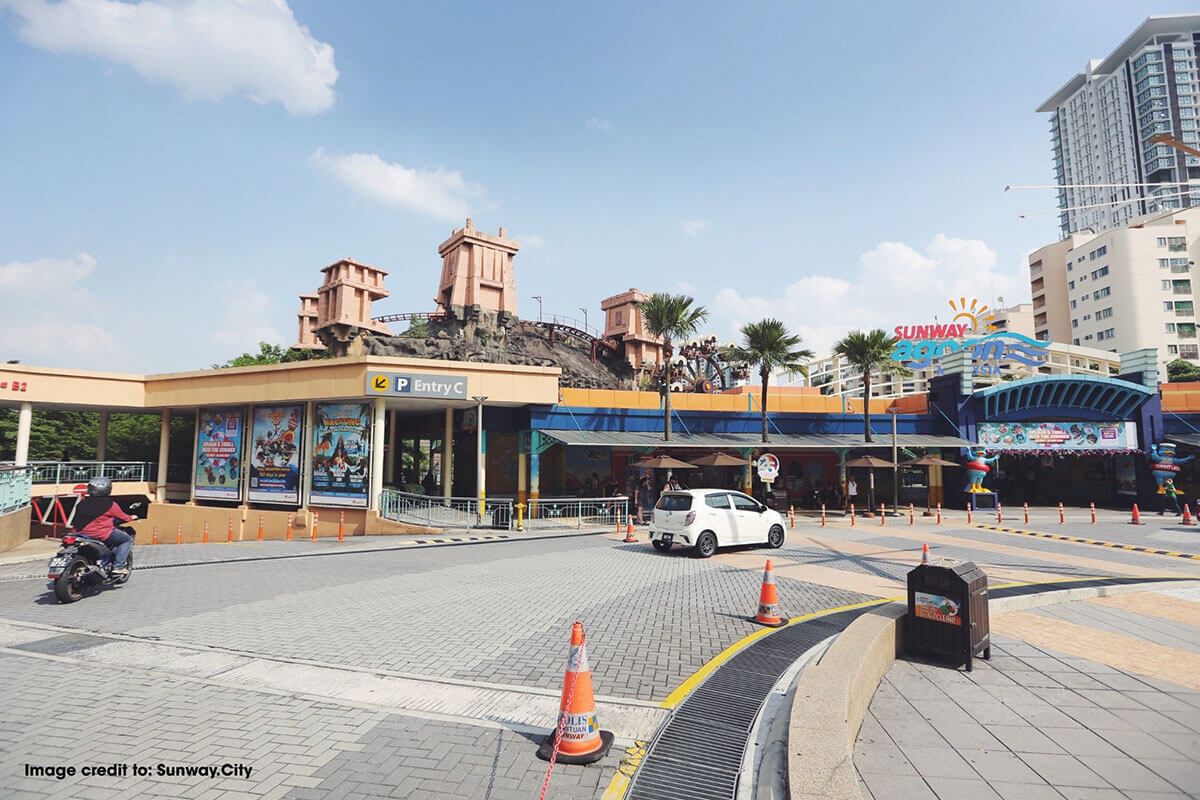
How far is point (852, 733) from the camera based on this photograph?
4895 millimetres

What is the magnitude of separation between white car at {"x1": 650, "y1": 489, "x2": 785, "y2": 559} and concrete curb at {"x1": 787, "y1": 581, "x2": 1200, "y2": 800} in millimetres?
7538

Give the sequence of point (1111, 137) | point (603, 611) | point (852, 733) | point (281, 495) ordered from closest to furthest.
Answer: point (852, 733), point (603, 611), point (281, 495), point (1111, 137)

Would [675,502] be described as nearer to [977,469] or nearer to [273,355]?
[977,469]

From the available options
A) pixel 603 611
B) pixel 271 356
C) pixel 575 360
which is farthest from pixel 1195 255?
pixel 271 356

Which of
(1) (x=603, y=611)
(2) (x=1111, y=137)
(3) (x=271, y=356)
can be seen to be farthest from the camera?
(2) (x=1111, y=137)

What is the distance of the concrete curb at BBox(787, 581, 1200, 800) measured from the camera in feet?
11.5

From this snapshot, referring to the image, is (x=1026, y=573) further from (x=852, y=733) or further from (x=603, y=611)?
(x=852, y=733)

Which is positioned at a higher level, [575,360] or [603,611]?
[575,360]

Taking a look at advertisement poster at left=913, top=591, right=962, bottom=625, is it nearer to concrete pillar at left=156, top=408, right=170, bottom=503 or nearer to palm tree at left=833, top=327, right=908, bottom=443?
palm tree at left=833, top=327, right=908, bottom=443

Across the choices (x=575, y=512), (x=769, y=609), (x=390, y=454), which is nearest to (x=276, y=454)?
(x=390, y=454)

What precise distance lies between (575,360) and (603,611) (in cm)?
5636

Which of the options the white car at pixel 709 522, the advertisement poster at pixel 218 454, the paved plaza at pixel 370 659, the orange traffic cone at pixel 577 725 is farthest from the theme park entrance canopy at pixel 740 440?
the orange traffic cone at pixel 577 725

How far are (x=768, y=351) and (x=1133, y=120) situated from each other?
18071cm

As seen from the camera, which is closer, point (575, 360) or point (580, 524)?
point (580, 524)
